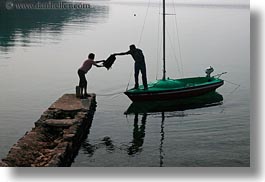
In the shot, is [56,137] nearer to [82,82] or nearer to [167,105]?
[82,82]

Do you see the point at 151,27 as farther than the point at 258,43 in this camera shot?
Yes

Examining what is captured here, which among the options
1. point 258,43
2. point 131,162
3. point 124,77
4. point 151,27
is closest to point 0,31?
point 151,27

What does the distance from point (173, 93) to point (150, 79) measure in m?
1.21

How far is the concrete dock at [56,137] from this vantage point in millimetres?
4746

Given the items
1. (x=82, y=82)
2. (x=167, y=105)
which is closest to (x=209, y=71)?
(x=167, y=105)

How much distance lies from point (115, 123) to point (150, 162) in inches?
85.6

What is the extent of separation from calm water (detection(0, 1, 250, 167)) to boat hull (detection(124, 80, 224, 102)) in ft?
0.92

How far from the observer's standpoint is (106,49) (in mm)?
12008

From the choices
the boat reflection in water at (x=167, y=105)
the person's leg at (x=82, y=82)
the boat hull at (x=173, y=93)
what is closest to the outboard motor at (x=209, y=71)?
the boat hull at (x=173, y=93)

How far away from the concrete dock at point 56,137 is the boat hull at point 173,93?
1.30 m

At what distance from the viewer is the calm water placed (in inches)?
226

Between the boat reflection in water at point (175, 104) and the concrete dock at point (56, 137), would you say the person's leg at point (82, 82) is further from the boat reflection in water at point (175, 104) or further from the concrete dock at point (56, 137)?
the boat reflection in water at point (175, 104)

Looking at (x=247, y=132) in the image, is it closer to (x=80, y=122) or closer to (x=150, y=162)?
(x=150, y=162)

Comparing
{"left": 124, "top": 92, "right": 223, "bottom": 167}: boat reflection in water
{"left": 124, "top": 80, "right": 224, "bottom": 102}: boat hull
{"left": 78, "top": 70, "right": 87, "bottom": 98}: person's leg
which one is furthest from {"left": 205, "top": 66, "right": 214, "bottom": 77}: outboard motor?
{"left": 78, "top": 70, "right": 87, "bottom": 98}: person's leg
